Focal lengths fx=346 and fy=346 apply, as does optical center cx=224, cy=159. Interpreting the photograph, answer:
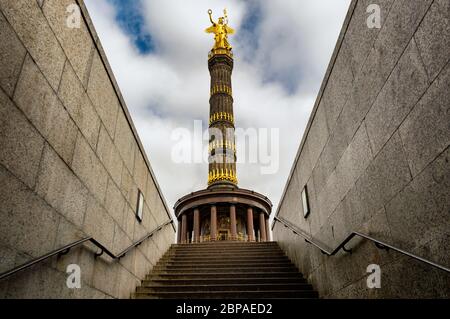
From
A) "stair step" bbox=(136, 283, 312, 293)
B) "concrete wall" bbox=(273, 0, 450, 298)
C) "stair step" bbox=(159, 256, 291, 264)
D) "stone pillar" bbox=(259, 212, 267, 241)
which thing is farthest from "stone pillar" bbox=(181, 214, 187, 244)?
"concrete wall" bbox=(273, 0, 450, 298)

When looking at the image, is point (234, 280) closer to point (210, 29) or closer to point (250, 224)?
point (250, 224)

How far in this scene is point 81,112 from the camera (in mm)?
4645

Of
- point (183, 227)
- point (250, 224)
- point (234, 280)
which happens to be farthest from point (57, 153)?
point (183, 227)

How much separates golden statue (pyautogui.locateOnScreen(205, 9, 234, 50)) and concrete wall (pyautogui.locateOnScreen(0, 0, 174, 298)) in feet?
87.5

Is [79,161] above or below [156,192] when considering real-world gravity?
below

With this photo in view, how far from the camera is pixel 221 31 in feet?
104

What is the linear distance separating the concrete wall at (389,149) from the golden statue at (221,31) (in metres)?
26.7

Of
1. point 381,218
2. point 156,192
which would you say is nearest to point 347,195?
point 381,218

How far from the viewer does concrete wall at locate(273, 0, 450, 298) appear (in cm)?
300

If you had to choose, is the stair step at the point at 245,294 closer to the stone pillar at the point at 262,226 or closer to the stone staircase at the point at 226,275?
the stone staircase at the point at 226,275

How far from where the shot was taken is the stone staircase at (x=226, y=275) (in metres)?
6.63

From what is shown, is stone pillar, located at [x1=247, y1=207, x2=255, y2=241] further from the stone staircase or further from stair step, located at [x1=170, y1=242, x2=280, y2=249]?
the stone staircase

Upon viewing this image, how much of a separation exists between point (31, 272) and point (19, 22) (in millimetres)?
2427
